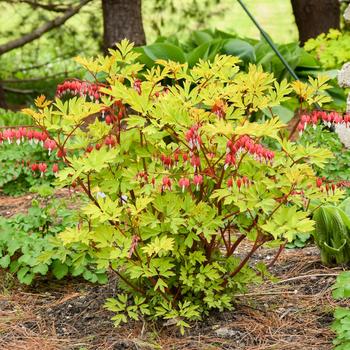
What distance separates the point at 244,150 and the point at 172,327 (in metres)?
0.78

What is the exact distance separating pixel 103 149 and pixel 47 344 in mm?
814

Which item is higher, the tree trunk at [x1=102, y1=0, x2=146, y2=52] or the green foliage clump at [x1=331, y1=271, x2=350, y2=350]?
the tree trunk at [x1=102, y1=0, x2=146, y2=52]

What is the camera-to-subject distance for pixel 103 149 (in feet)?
8.55

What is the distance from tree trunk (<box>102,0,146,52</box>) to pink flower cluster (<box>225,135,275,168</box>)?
4.29 meters

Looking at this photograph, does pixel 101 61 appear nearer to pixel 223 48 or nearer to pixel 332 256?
pixel 332 256

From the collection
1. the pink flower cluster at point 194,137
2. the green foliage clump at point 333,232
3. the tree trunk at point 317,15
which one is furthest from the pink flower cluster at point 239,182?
the tree trunk at point 317,15

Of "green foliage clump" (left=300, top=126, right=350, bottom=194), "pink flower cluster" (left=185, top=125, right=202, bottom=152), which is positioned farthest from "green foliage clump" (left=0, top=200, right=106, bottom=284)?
"green foliage clump" (left=300, top=126, right=350, bottom=194)

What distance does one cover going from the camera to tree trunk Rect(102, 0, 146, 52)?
6.68 metres

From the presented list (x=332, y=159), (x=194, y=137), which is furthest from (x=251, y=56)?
(x=194, y=137)

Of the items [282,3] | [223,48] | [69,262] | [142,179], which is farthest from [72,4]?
[282,3]

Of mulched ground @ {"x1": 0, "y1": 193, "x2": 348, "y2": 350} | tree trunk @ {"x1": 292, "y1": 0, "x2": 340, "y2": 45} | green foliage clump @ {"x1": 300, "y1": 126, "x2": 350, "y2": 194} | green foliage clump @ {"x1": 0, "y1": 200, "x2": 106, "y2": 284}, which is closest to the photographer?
mulched ground @ {"x1": 0, "y1": 193, "x2": 348, "y2": 350}

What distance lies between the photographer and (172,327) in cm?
292

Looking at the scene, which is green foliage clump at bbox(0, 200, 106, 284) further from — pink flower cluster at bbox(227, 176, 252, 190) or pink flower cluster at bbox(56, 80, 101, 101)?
pink flower cluster at bbox(227, 176, 252, 190)

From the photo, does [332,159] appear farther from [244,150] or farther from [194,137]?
[194,137]
